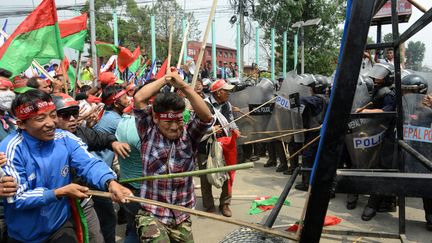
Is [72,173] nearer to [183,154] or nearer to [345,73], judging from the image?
[183,154]

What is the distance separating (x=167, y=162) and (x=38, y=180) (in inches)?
33.2

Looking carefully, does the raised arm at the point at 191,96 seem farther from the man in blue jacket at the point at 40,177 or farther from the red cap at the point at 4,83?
the red cap at the point at 4,83

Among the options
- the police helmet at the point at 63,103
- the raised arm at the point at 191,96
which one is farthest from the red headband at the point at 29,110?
the raised arm at the point at 191,96

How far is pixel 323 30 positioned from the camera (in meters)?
30.1

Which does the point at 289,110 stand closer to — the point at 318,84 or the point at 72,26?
the point at 318,84

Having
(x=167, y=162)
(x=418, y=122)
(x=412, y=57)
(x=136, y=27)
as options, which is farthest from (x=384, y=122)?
(x=136, y=27)

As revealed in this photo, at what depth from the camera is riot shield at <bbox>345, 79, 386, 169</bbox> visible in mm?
4754

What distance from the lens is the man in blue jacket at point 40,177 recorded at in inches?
88.4

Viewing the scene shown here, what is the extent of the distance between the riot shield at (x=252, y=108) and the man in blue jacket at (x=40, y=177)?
5566 mm

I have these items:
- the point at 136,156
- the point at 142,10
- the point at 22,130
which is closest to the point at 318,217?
the point at 22,130

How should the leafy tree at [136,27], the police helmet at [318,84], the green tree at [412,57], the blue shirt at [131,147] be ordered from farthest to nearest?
the leafy tree at [136,27], the green tree at [412,57], the police helmet at [318,84], the blue shirt at [131,147]

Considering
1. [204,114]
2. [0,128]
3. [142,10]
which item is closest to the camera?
[204,114]

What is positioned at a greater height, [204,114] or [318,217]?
[204,114]

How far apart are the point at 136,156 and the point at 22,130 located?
1.22 metres
